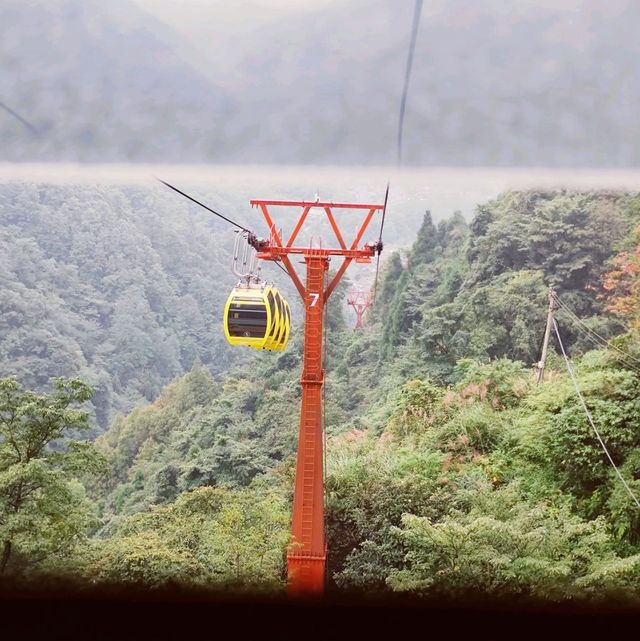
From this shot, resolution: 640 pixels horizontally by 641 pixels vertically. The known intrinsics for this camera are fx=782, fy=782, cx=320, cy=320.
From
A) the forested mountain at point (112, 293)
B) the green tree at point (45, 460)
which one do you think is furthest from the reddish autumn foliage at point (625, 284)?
the green tree at point (45, 460)

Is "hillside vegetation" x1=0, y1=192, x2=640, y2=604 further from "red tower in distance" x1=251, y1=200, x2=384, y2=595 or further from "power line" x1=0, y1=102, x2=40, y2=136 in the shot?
"power line" x1=0, y1=102, x2=40, y2=136

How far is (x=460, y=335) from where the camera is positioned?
21.1ft

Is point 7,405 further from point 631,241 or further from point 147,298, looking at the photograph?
point 631,241

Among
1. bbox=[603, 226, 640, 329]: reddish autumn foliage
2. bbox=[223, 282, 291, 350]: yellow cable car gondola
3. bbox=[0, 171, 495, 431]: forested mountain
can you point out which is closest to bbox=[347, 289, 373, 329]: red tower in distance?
bbox=[603, 226, 640, 329]: reddish autumn foliage

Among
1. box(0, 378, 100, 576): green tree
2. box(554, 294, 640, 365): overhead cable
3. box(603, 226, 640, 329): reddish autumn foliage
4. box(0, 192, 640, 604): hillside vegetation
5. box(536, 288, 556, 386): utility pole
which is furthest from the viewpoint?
box(536, 288, 556, 386): utility pole

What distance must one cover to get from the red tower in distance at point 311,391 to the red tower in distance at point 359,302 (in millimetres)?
2684

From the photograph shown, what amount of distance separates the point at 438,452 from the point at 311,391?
0.97 meters

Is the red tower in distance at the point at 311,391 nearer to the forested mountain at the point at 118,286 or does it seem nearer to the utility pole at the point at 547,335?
the forested mountain at the point at 118,286

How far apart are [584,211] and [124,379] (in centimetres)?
342

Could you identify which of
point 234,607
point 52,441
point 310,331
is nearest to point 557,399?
point 310,331

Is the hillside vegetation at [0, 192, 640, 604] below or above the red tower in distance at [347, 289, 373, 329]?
below

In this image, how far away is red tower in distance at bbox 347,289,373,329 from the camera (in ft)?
24.7

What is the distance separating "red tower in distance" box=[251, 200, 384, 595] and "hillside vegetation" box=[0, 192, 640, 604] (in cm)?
13

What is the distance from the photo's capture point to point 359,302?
7.62 metres
